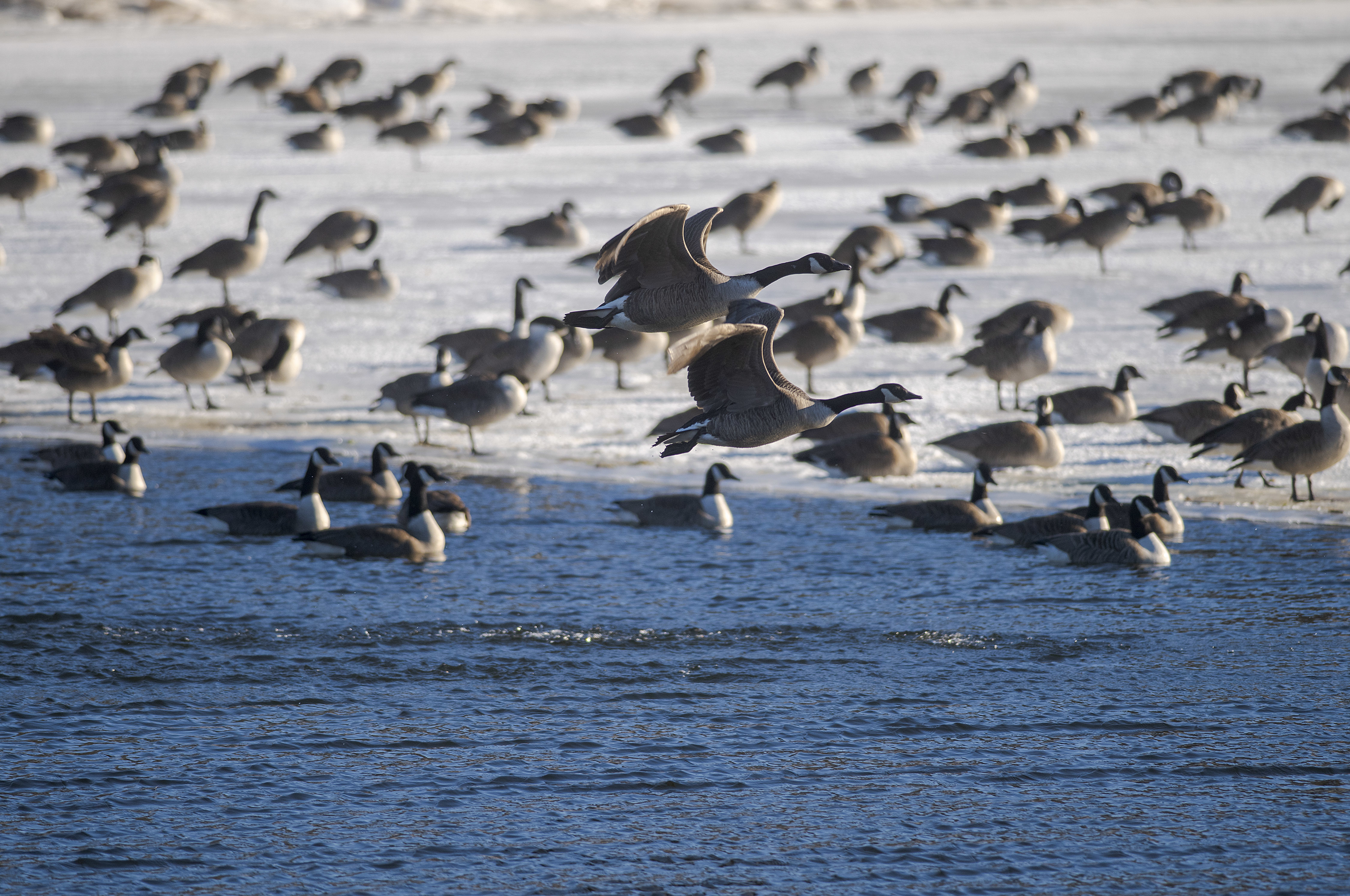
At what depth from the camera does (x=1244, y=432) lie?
43.1ft

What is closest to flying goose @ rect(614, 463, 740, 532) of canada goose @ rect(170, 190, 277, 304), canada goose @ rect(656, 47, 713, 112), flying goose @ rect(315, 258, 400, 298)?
flying goose @ rect(315, 258, 400, 298)

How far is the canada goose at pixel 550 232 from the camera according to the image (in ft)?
70.9

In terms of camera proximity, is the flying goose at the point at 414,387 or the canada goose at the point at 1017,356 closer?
the flying goose at the point at 414,387

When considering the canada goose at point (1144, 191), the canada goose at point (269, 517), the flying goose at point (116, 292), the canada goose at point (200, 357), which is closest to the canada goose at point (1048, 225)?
the canada goose at point (1144, 191)

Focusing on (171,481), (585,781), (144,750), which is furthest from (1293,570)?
(171,481)

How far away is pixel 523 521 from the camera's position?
12.6m

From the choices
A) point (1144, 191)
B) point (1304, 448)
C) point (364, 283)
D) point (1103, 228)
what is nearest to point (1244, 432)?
point (1304, 448)

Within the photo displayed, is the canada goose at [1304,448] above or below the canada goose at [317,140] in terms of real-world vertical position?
below

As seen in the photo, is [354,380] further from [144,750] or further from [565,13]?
[565,13]

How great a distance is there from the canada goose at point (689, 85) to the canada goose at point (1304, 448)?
2245cm

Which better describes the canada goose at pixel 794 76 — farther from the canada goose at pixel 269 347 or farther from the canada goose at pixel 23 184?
the canada goose at pixel 269 347

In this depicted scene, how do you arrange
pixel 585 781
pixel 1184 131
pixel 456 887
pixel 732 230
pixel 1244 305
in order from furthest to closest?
pixel 1184 131
pixel 732 230
pixel 1244 305
pixel 585 781
pixel 456 887

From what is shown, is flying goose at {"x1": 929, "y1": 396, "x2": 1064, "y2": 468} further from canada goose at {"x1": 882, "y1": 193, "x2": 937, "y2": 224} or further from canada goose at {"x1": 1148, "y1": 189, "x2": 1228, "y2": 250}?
canada goose at {"x1": 882, "y1": 193, "x2": 937, "y2": 224}

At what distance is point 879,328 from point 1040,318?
1864mm
